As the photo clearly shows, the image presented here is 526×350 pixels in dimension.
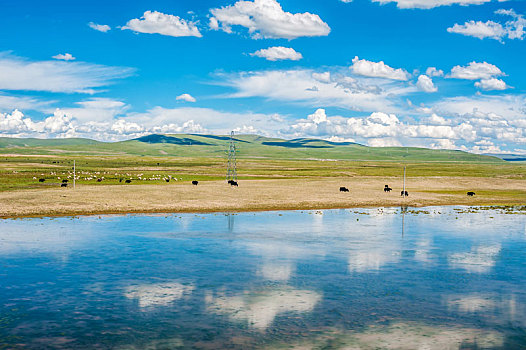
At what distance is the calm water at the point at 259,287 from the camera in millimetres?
17219

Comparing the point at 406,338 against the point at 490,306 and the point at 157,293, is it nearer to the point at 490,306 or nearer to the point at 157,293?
the point at 490,306

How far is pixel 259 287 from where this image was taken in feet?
77.3

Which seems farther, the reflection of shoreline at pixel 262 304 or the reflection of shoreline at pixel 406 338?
the reflection of shoreline at pixel 262 304

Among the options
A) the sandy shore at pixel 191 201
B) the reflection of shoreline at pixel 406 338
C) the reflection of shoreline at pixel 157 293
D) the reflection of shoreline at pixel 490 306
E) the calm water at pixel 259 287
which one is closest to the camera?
the reflection of shoreline at pixel 406 338

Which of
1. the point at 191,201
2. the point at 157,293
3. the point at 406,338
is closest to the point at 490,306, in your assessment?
the point at 406,338

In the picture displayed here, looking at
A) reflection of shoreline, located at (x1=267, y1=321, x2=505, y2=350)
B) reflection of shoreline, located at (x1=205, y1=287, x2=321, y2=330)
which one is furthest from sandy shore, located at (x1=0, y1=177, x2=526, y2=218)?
reflection of shoreline, located at (x1=267, y1=321, x2=505, y2=350)

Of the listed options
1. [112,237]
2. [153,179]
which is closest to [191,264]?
[112,237]

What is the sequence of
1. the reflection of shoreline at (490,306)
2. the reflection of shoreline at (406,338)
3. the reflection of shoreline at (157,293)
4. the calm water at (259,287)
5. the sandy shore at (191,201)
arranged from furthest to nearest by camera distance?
the sandy shore at (191,201)
the reflection of shoreline at (157,293)
the reflection of shoreline at (490,306)
the calm water at (259,287)
the reflection of shoreline at (406,338)

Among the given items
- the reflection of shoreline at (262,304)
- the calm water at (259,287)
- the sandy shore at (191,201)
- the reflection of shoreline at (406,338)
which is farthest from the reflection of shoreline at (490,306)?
the sandy shore at (191,201)

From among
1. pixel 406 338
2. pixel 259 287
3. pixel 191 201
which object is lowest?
pixel 406 338

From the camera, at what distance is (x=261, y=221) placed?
4847cm

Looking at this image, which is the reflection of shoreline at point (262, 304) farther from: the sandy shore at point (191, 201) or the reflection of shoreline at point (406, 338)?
the sandy shore at point (191, 201)

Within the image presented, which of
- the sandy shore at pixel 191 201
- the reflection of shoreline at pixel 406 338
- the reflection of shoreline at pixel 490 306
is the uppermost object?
the sandy shore at pixel 191 201

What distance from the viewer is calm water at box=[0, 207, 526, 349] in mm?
17219
